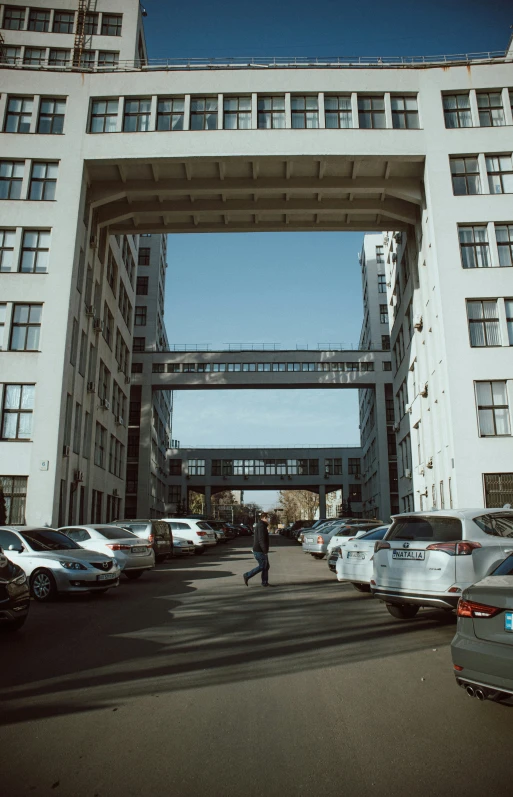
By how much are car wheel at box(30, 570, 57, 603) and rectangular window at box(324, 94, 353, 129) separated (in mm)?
26565

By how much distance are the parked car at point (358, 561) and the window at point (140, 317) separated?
50323mm

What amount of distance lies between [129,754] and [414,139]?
30791 millimetres

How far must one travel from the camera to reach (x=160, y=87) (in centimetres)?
3094

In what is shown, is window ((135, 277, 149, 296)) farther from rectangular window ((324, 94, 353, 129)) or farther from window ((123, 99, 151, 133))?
rectangular window ((324, 94, 353, 129))

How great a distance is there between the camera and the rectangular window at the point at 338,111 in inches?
1203

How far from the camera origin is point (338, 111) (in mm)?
30719

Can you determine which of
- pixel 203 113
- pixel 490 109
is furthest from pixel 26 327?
pixel 490 109

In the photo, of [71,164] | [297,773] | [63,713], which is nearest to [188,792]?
[297,773]

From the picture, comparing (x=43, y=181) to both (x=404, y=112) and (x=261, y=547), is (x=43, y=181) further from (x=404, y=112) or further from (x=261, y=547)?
(x=261, y=547)

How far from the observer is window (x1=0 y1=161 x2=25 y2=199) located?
95.1 feet

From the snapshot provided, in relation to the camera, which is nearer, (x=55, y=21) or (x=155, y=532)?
(x=155, y=532)

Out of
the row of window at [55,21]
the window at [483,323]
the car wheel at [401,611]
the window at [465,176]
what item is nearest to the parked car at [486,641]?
the car wheel at [401,611]

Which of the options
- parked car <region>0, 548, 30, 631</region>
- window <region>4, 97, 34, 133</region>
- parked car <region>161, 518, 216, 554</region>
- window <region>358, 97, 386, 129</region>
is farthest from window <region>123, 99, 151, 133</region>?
parked car <region>0, 548, 30, 631</region>

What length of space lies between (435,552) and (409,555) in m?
0.43
